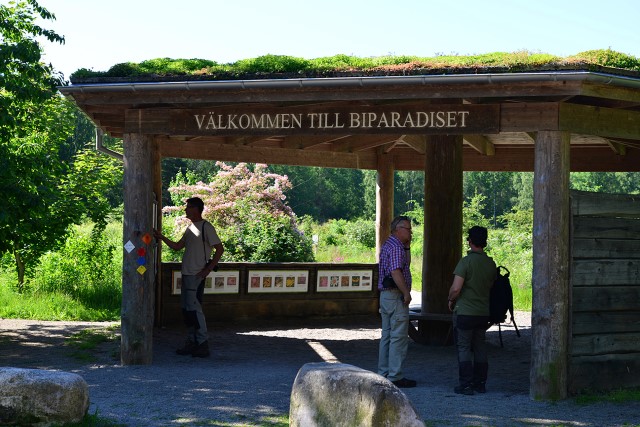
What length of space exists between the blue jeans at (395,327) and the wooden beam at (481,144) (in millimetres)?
5598

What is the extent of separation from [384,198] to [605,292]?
23.8ft

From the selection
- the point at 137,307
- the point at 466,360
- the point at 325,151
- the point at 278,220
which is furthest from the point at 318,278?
the point at 466,360

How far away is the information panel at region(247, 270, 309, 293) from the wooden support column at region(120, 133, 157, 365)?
14.8 feet

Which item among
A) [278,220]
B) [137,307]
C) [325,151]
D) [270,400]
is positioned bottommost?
[270,400]

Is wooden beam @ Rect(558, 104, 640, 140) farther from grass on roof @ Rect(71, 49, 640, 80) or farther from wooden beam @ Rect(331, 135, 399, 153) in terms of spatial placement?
wooden beam @ Rect(331, 135, 399, 153)

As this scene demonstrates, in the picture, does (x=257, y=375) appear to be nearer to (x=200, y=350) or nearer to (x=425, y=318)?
(x=200, y=350)

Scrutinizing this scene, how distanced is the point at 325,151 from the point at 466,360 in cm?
749

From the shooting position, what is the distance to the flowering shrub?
17.2 m

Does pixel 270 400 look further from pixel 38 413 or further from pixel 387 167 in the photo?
pixel 387 167

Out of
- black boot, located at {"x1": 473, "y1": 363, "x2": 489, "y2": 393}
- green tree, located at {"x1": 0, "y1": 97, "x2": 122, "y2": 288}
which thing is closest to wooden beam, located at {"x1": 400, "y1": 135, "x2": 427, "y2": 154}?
green tree, located at {"x1": 0, "y1": 97, "x2": 122, "y2": 288}

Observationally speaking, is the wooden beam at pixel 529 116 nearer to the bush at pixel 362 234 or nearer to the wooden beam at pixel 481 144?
the wooden beam at pixel 481 144

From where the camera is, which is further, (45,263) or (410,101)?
(45,263)

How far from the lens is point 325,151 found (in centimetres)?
1602

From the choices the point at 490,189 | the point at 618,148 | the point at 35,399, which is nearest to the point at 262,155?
the point at 618,148
